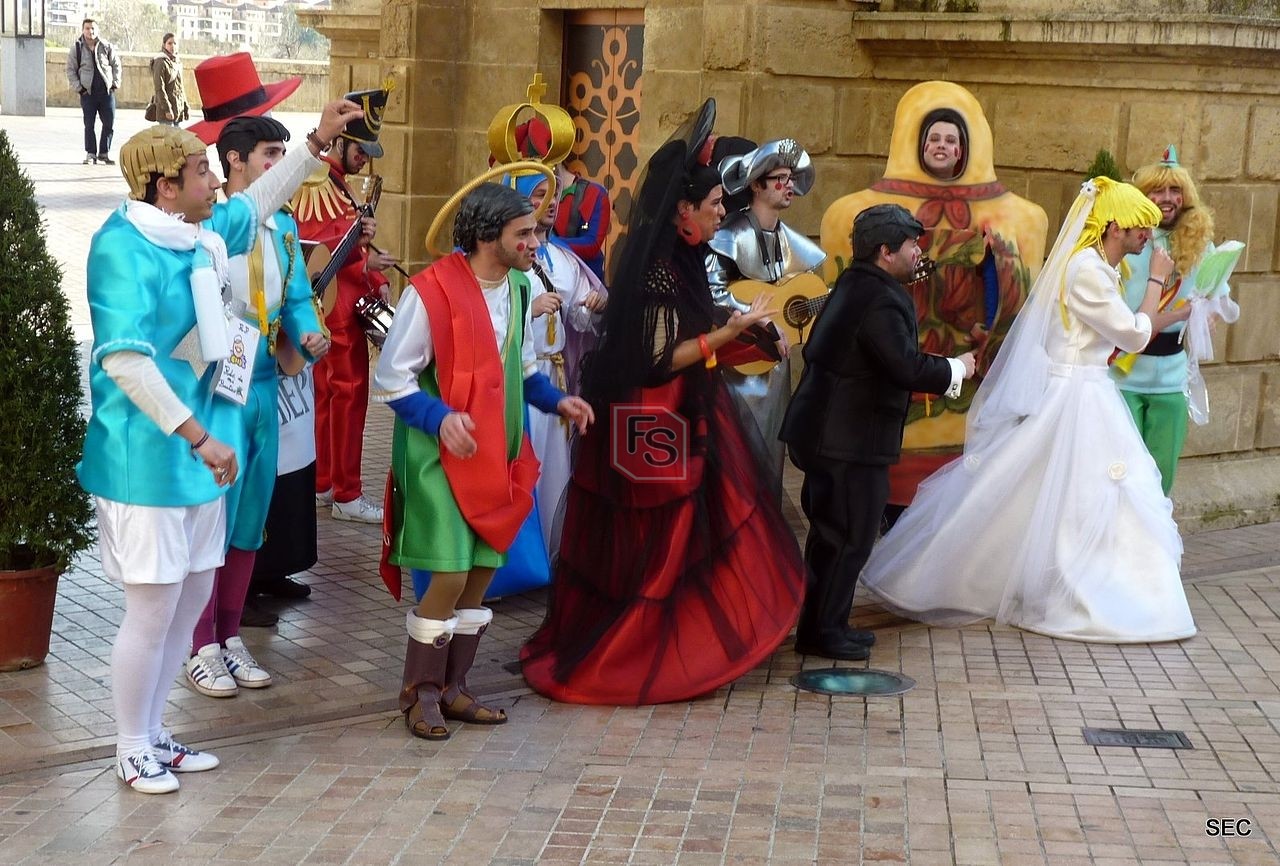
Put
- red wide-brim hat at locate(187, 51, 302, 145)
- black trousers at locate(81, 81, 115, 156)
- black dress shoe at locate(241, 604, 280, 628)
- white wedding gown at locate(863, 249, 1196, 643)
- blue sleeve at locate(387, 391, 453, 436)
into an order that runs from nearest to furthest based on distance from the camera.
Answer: blue sleeve at locate(387, 391, 453, 436)
red wide-brim hat at locate(187, 51, 302, 145)
black dress shoe at locate(241, 604, 280, 628)
white wedding gown at locate(863, 249, 1196, 643)
black trousers at locate(81, 81, 115, 156)

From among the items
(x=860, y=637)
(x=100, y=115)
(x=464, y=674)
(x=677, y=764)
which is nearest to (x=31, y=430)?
(x=464, y=674)

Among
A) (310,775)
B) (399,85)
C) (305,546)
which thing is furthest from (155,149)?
(399,85)

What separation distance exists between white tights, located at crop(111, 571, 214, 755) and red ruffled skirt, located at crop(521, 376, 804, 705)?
4.80 feet

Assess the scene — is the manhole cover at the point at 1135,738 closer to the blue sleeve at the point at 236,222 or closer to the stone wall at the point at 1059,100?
the blue sleeve at the point at 236,222

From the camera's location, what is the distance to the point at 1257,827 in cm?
519

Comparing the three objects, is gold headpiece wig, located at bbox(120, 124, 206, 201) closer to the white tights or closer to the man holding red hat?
the white tights

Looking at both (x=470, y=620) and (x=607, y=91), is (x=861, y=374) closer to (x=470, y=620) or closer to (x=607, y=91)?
(x=470, y=620)

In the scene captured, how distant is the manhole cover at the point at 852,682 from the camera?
6.46m

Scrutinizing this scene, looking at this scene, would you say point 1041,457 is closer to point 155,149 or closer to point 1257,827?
point 1257,827

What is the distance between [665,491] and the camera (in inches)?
242

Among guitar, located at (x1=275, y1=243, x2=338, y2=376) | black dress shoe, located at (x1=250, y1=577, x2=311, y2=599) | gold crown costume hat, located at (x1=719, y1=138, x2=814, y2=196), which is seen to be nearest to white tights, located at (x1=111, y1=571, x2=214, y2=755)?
guitar, located at (x1=275, y1=243, x2=338, y2=376)

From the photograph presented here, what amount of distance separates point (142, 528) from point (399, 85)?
8108mm

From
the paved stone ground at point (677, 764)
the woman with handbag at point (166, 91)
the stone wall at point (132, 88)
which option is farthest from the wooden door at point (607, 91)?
the stone wall at point (132, 88)

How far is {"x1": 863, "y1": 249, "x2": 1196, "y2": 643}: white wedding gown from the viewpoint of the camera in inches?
282
